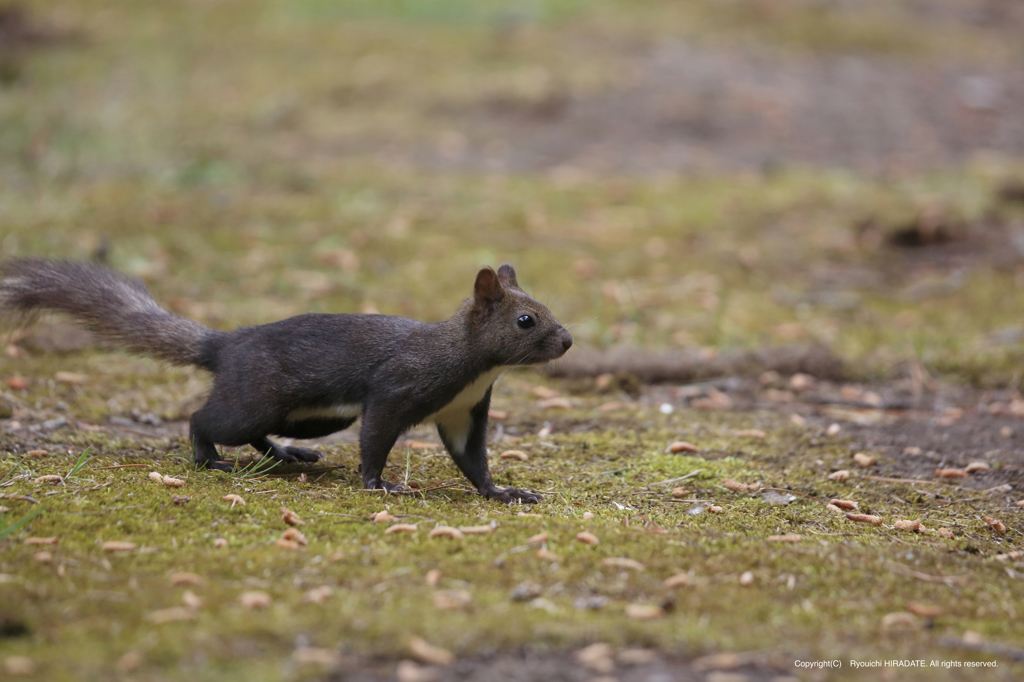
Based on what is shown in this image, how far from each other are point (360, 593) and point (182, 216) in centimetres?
687

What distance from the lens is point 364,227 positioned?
30.7ft

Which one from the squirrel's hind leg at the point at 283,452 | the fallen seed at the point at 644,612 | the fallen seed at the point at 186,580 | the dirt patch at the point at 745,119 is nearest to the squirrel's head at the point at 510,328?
the squirrel's hind leg at the point at 283,452

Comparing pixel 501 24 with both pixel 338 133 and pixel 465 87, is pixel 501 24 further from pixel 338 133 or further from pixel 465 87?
pixel 338 133

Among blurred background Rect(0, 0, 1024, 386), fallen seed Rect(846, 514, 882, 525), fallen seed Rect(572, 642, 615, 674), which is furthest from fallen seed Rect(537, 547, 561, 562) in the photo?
blurred background Rect(0, 0, 1024, 386)

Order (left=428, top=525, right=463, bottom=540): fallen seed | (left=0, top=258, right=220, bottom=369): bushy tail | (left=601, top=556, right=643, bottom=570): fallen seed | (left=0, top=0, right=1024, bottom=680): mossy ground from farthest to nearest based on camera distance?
(left=0, top=258, right=220, bottom=369): bushy tail < (left=428, top=525, right=463, bottom=540): fallen seed < (left=601, top=556, right=643, bottom=570): fallen seed < (left=0, top=0, right=1024, bottom=680): mossy ground

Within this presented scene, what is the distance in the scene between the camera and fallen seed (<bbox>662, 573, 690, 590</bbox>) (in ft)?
11.3

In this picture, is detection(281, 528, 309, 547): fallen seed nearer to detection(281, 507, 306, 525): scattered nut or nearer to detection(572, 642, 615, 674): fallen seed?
detection(281, 507, 306, 525): scattered nut

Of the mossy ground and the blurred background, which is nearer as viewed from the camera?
the mossy ground

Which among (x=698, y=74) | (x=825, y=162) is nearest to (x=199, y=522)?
(x=825, y=162)

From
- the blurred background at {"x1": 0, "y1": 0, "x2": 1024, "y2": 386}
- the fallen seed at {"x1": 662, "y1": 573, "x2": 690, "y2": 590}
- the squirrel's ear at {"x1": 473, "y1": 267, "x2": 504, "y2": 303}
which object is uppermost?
the blurred background at {"x1": 0, "y1": 0, "x2": 1024, "y2": 386}

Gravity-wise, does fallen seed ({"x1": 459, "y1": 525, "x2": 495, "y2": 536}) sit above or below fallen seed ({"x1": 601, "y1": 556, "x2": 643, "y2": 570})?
above

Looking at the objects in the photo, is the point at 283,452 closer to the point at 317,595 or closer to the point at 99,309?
the point at 99,309

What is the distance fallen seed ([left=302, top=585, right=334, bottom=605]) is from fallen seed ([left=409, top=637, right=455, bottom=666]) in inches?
16.2

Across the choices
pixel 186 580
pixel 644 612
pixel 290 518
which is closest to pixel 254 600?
pixel 186 580
